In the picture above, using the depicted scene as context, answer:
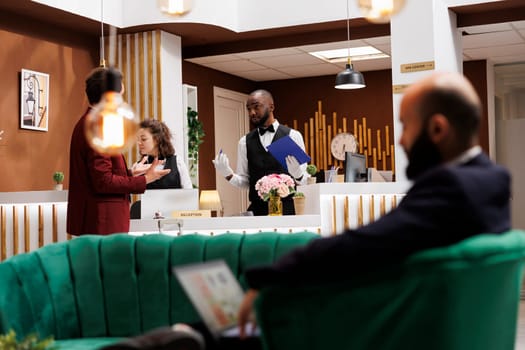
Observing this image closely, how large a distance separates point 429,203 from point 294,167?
4278 mm

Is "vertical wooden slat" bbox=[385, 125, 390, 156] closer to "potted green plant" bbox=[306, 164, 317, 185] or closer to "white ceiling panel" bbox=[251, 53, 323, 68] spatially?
"white ceiling panel" bbox=[251, 53, 323, 68]

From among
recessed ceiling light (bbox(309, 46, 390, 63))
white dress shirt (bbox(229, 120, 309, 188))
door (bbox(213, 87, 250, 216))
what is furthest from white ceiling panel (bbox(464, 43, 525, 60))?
white dress shirt (bbox(229, 120, 309, 188))

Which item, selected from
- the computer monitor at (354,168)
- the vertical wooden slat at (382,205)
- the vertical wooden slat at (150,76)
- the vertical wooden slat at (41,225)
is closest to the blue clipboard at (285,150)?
the computer monitor at (354,168)

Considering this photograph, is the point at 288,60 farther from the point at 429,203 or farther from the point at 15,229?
the point at 429,203

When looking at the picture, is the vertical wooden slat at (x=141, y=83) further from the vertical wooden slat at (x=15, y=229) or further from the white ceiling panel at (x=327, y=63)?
the vertical wooden slat at (x=15, y=229)

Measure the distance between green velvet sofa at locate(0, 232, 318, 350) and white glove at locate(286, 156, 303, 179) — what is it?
9.17ft

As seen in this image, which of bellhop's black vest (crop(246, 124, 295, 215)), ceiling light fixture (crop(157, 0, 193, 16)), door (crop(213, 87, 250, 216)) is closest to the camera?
ceiling light fixture (crop(157, 0, 193, 16))

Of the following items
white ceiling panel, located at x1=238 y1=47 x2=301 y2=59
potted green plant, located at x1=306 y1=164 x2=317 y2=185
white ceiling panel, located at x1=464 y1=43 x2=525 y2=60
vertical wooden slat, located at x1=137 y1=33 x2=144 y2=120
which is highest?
white ceiling panel, located at x1=464 y1=43 x2=525 y2=60

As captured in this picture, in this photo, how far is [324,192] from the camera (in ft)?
21.7

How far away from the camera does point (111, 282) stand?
3.67 metres

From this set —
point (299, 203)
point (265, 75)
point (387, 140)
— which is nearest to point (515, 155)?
point (387, 140)

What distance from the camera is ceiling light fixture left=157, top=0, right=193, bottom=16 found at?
12.2ft

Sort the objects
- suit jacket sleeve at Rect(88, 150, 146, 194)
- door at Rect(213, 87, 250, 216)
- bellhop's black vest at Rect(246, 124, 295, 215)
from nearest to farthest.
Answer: suit jacket sleeve at Rect(88, 150, 146, 194) < bellhop's black vest at Rect(246, 124, 295, 215) < door at Rect(213, 87, 250, 216)

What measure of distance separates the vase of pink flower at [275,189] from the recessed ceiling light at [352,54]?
470cm
